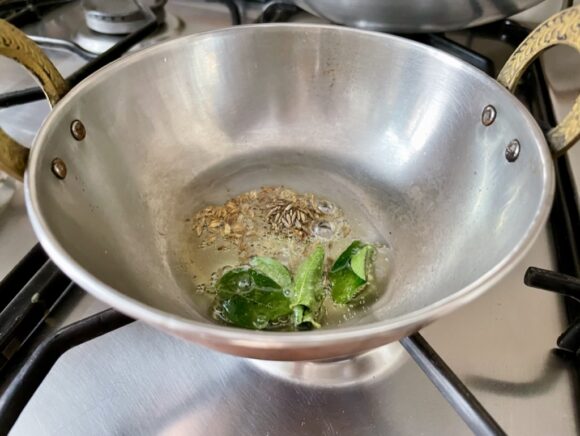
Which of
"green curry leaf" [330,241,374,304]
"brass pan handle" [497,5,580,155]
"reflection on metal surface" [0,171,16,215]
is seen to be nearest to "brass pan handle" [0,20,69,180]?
"reflection on metal surface" [0,171,16,215]

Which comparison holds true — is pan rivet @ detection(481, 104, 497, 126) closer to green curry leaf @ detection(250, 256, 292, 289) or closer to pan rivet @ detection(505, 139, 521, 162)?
pan rivet @ detection(505, 139, 521, 162)

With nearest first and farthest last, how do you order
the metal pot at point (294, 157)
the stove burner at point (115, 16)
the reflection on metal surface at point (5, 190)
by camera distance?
the metal pot at point (294, 157) < the reflection on metal surface at point (5, 190) < the stove burner at point (115, 16)

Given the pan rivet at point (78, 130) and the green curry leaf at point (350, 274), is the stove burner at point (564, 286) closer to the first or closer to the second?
the green curry leaf at point (350, 274)

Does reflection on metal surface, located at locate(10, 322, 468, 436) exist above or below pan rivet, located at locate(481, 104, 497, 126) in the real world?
below

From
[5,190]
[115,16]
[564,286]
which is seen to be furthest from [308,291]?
[115,16]

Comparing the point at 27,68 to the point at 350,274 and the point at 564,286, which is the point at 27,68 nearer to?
the point at 350,274

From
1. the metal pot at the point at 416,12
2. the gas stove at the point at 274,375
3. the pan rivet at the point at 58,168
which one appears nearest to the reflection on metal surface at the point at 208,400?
the gas stove at the point at 274,375

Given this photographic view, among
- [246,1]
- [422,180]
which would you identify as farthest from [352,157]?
[246,1]
